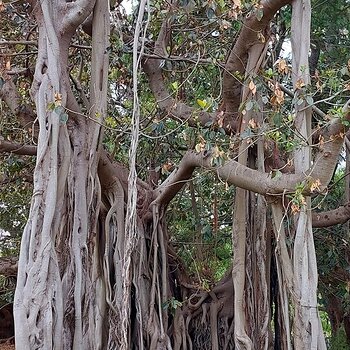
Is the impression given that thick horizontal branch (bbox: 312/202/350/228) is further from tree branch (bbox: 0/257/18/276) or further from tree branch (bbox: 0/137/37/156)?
tree branch (bbox: 0/257/18/276)

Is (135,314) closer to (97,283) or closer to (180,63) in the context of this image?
(97,283)

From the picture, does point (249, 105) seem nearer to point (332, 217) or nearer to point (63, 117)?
point (63, 117)

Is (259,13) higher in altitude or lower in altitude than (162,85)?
lower

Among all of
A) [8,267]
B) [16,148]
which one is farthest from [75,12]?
[8,267]

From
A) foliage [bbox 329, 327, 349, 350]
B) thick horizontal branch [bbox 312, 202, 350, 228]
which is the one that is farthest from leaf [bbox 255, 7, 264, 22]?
foliage [bbox 329, 327, 349, 350]

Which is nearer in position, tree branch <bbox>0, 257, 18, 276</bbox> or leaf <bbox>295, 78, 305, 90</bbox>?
leaf <bbox>295, 78, 305, 90</bbox>

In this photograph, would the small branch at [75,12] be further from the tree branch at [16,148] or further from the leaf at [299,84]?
the leaf at [299,84]

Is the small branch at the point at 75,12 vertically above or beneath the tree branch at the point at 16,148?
above

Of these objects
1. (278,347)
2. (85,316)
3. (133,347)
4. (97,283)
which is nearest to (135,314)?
(133,347)

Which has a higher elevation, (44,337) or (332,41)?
(332,41)

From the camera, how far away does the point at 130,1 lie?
3.37 m

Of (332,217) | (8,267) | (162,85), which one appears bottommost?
(8,267)

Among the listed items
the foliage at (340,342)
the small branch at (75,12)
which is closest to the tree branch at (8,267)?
the small branch at (75,12)

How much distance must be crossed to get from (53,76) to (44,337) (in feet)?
3.66
